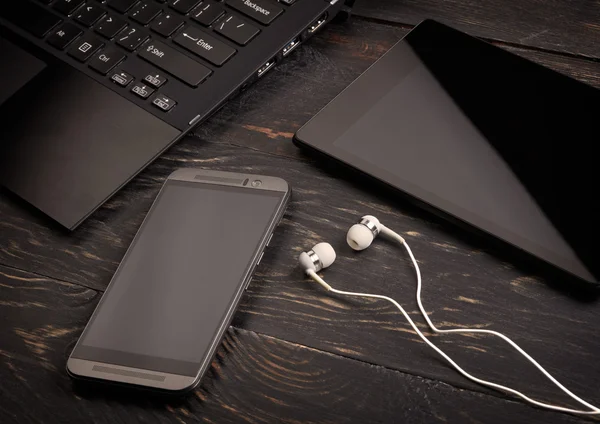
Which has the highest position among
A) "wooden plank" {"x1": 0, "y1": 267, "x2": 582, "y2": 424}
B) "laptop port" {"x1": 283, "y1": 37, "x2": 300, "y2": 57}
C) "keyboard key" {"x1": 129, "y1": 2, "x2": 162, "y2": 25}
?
"keyboard key" {"x1": 129, "y1": 2, "x2": 162, "y2": 25}

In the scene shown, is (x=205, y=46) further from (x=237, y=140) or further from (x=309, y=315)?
(x=309, y=315)

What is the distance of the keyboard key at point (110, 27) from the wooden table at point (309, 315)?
0.45 ft

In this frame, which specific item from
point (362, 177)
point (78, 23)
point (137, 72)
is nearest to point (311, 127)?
point (362, 177)

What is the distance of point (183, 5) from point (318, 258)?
327 mm

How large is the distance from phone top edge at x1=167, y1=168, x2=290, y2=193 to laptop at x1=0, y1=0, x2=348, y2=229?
34 millimetres

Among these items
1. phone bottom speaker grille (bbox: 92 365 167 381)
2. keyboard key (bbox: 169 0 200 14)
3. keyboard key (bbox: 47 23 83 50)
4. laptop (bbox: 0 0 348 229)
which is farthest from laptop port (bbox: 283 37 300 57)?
phone bottom speaker grille (bbox: 92 365 167 381)

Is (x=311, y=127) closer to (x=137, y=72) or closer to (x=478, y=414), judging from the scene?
(x=137, y=72)

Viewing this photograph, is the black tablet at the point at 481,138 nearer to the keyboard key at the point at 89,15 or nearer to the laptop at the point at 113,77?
the laptop at the point at 113,77

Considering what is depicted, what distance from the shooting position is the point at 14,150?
26.3 inches

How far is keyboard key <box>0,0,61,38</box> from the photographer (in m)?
0.73

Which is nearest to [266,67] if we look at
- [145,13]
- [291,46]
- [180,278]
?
[291,46]

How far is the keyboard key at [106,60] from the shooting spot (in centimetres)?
69

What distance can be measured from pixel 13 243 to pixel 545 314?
475 mm

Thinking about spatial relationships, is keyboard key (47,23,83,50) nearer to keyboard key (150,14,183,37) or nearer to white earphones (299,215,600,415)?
keyboard key (150,14,183,37)
